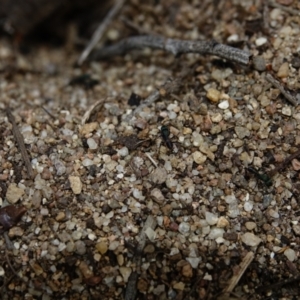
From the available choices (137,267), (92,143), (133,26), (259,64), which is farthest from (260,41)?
(137,267)

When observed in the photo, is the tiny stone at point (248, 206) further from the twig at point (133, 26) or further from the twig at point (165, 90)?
the twig at point (133, 26)

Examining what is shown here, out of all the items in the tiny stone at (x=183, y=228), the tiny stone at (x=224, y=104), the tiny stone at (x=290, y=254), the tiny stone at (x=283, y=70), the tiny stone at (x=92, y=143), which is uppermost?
the tiny stone at (x=92, y=143)

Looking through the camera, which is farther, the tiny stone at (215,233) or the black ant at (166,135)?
the black ant at (166,135)

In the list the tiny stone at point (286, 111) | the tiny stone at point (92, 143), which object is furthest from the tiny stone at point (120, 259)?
the tiny stone at point (286, 111)

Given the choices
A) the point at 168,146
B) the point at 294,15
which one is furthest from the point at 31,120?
the point at 294,15

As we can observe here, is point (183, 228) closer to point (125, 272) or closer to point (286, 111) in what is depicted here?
point (125, 272)

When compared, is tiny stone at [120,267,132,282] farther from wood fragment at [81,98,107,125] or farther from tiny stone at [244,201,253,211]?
wood fragment at [81,98,107,125]

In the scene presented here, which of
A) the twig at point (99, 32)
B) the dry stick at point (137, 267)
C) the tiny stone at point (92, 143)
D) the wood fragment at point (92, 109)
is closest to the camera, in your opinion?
the dry stick at point (137, 267)
